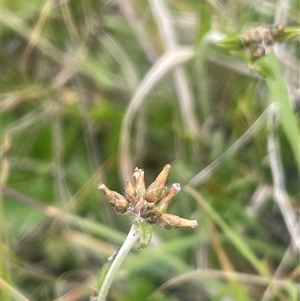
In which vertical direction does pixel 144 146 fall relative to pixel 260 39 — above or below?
below

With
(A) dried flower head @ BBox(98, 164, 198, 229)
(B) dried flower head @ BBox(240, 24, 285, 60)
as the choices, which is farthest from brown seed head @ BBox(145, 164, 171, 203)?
(B) dried flower head @ BBox(240, 24, 285, 60)

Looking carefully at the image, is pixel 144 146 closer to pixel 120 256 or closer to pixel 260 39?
pixel 260 39

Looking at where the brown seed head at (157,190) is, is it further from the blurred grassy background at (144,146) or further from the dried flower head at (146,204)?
the blurred grassy background at (144,146)

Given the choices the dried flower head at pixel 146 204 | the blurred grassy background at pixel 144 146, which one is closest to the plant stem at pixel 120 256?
the dried flower head at pixel 146 204

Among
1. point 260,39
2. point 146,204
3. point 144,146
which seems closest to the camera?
point 146,204

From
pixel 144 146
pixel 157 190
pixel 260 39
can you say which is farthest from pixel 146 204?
pixel 144 146

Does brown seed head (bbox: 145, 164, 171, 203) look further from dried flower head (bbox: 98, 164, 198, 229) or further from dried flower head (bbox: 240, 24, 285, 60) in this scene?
dried flower head (bbox: 240, 24, 285, 60)
